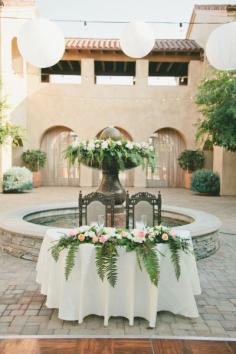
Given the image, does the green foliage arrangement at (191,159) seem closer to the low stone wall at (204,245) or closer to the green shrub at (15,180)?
the green shrub at (15,180)

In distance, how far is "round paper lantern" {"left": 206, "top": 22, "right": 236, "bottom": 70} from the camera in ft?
15.6

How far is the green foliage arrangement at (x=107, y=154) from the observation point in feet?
17.4

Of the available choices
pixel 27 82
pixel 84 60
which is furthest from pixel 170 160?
pixel 27 82

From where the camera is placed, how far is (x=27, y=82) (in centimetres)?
1656

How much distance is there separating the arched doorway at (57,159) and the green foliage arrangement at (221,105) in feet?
26.8

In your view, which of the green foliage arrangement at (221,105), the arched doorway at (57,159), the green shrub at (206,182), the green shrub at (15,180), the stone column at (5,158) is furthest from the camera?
the arched doorway at (57,159)

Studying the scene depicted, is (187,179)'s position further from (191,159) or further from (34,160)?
(34,160)

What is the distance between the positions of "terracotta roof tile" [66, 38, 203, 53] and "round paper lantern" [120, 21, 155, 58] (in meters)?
11.8

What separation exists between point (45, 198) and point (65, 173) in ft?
16.6

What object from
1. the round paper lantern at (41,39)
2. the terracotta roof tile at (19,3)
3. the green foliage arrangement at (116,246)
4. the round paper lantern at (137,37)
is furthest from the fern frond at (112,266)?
the terracotta roof tile at (19,3)

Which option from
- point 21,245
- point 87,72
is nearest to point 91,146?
point 21,245

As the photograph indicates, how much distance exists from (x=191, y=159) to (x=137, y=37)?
1176 centimetres

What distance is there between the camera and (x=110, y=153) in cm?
531

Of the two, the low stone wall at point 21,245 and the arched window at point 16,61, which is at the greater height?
the arched window at point 16,61
